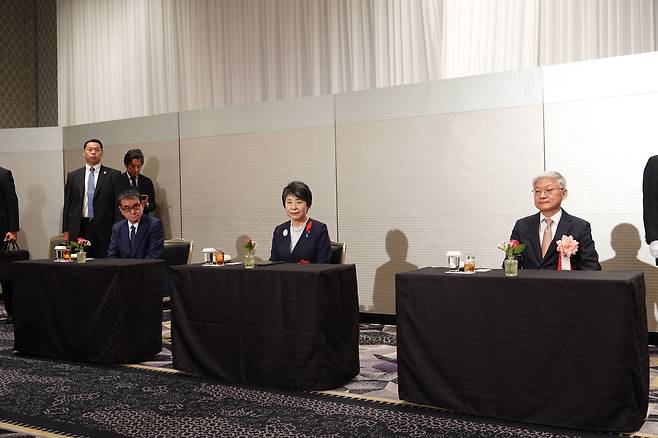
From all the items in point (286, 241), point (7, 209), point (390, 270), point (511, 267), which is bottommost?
point (390, 270)

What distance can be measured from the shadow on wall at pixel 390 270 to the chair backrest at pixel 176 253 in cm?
164

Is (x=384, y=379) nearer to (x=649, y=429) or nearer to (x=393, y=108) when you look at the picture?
(x=649, y=429)

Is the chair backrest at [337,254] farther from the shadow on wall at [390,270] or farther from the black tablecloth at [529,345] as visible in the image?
the black tablecloth at [529,345]

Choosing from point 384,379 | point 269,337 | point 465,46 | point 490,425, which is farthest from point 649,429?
point 465,46

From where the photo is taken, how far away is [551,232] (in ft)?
14.1

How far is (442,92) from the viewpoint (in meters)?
6.06

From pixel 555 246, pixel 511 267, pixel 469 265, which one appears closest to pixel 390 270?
pixel 555 246

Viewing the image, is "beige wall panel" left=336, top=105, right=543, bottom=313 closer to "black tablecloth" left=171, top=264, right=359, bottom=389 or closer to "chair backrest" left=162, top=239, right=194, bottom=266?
"chair backrest" left=162, top=239, right=194, bottom=266

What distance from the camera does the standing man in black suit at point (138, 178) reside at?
7.42 m

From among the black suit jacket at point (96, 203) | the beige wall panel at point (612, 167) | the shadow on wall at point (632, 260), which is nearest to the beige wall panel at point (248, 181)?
the black suit jacket at point (96, 203)

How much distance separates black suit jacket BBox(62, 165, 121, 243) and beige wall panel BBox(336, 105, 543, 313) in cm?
213

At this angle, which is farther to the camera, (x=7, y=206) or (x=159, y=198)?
(x=159, y=198)

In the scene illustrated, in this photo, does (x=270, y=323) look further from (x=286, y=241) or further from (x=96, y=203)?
(x=96, y=203)

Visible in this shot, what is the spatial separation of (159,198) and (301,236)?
130 inches
